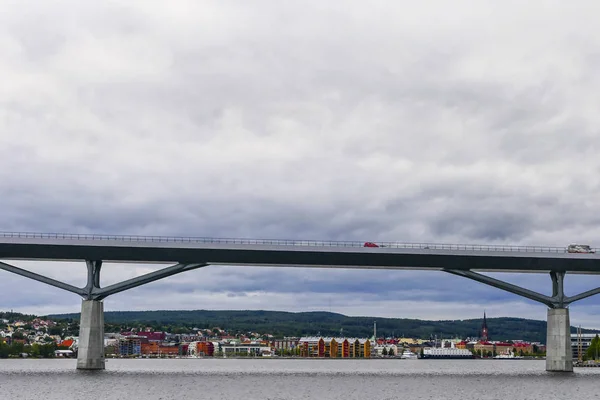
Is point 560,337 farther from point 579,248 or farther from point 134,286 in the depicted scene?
point 134,286

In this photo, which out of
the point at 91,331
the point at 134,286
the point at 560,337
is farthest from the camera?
the point at 560,337

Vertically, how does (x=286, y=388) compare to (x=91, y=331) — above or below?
below

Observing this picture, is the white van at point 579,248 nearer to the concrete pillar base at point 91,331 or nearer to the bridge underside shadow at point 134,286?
the bridge underside shadow at point 134,286

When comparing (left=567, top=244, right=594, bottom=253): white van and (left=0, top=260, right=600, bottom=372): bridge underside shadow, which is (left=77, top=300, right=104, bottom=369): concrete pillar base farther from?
(left=567, top=244, right=594, bottom=253): white van

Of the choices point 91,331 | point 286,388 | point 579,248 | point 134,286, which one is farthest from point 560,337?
point 91,331

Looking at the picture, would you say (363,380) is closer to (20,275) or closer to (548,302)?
(548,302)

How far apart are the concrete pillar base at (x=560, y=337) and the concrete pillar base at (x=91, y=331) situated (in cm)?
4645

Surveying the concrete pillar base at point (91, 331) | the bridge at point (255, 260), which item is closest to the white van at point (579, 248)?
the bridge at point (255, 260)

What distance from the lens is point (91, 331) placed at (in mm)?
86875

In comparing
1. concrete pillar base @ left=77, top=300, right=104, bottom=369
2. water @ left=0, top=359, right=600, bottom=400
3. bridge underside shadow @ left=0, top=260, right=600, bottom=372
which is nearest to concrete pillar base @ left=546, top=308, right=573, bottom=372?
bridge underside shadow @ left=0, top=260, right=600, bottom=372

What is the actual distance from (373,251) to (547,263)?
63.6 ft

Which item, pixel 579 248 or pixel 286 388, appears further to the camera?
pixel 579 248

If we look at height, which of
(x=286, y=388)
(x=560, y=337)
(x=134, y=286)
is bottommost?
(x=286, y=388)

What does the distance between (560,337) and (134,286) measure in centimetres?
4429
